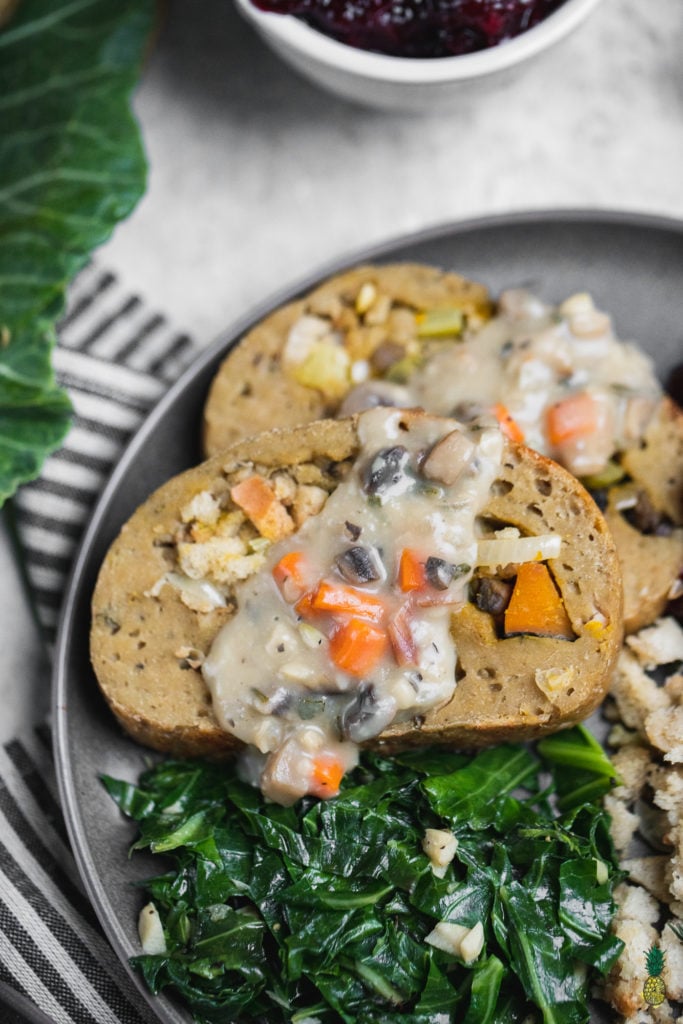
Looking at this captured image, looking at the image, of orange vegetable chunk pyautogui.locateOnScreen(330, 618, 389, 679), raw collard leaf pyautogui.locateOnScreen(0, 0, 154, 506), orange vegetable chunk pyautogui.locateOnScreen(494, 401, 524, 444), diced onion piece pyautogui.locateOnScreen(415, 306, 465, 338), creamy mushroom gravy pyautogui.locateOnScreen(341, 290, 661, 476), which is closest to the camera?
orange vegetable chunk pyautogui.locateOnScreen(330, 618, 389, 679)

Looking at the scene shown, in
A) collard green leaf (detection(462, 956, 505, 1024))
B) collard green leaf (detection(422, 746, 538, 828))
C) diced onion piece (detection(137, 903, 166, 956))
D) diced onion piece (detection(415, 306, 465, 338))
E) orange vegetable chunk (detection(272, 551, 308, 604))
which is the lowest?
collard green leaf (detection(462, 956, 505, 1024))

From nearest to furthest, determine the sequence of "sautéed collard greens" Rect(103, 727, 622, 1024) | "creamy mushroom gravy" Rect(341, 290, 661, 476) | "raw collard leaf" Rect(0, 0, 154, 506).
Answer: "sautéed collard greens" Rect(103, 727, 622, 1024), "creamy mushroom gravy" Rect(341, 290, 661, 476), "raw collard leaf" Rect(0, 0, 154, 506)

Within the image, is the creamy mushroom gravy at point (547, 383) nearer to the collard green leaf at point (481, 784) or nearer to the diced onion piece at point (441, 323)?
the diced onion piece at point (441, 323)

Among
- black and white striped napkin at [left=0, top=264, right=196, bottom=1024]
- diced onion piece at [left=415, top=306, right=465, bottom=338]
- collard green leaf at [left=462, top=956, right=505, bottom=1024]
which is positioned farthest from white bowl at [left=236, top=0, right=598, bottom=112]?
collard green leaf at [left=462, top=956, right=505, bottom=1024]

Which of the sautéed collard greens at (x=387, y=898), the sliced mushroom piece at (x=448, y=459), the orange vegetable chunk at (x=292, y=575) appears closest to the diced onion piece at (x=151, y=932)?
the sautéed collard greens at (x=387, y=898)

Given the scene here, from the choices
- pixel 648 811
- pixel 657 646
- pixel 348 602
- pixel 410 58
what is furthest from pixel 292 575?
pixel 410 58

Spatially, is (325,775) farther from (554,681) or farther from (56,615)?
(56,615)

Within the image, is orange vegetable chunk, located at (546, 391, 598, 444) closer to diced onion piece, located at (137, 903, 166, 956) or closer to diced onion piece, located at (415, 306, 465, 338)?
diced onion piece, located at (415, 306, 465, 338)
